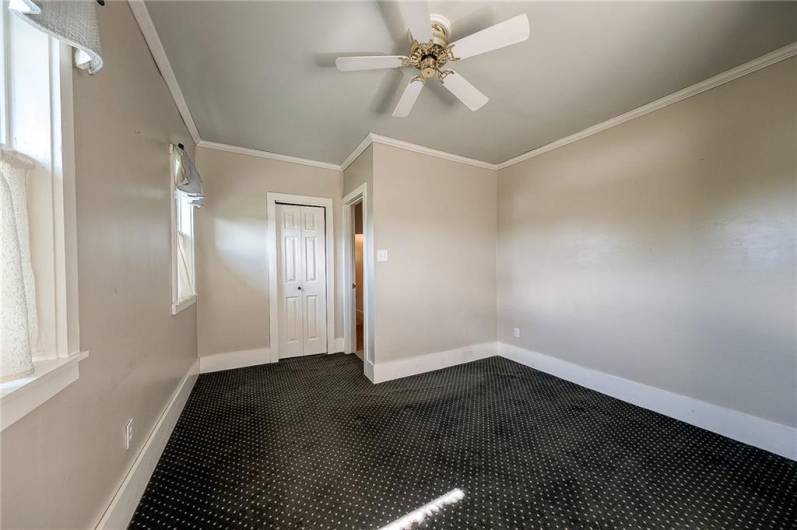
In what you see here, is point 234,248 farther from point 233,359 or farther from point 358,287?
point 358,287

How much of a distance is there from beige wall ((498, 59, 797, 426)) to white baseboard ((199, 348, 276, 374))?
126 inches

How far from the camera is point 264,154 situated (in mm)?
3314

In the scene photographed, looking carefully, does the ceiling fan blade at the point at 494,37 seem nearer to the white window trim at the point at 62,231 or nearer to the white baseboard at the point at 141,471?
the white window trim at the point at 62,231

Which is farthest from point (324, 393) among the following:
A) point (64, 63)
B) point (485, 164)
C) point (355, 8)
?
point (485, 164)

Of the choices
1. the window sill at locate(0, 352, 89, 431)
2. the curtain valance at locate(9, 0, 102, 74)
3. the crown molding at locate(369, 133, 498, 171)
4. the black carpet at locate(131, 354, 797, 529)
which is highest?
the crown molding at locate(369, 133, 498, 171)

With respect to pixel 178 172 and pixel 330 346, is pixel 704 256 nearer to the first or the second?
pixel 330 346

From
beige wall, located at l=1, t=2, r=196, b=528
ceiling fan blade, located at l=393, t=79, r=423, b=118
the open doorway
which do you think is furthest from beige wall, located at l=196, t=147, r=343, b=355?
ceiling fan blade, located at l=393, t=79, r=423, b=118

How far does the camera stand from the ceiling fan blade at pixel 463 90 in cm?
168

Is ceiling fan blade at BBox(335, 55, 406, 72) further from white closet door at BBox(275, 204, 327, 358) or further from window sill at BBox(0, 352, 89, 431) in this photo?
white closet door at BBox(275, 204, 327, 358)

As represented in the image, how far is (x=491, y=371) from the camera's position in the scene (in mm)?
3160

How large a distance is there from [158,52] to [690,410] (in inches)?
173

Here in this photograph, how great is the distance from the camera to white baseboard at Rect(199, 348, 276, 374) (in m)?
3.09

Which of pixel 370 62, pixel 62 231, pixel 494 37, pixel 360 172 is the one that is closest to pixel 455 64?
pixel 494 37

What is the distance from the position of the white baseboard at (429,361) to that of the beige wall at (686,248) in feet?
2.33
